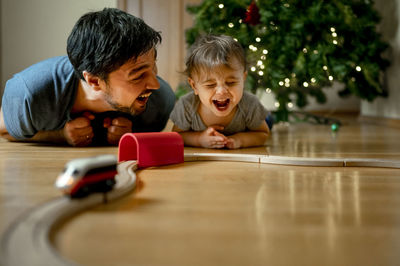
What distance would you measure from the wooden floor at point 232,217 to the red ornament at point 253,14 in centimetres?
120

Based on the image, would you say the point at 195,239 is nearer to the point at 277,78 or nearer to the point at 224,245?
the point at 224,245

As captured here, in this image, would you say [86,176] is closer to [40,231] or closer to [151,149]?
[40,231]

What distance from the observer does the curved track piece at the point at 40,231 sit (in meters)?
0.41

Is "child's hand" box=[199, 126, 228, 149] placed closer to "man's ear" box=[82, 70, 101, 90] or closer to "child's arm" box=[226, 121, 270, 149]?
"child's arm" box=[226, 121, 270, 149]

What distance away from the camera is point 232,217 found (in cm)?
59

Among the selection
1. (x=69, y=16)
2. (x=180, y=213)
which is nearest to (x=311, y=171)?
(x=180, y=213)

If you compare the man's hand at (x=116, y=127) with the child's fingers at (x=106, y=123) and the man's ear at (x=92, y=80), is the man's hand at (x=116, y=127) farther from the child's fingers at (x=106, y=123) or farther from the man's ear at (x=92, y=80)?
the man's ear at (x=92, y=80)

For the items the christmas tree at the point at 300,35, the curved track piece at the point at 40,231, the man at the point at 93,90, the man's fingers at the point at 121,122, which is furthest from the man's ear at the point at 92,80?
the christmas tree at the point at 300,35

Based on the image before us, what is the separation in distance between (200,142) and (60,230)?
0.96 metres

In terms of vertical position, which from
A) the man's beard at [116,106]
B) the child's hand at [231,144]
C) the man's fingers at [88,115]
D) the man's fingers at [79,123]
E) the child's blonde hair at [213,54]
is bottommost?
the child's hand at [231,144]

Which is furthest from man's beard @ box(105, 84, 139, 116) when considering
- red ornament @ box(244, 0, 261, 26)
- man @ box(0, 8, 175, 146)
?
red ornament @ box(244, 0, 261, 26)

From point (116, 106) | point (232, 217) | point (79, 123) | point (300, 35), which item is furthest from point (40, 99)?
point (300, 35)

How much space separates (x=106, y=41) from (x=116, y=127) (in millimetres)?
395

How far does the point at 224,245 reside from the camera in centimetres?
48
